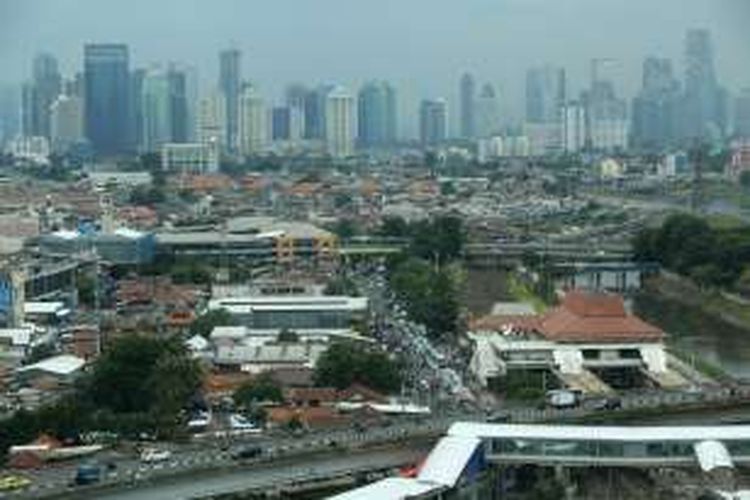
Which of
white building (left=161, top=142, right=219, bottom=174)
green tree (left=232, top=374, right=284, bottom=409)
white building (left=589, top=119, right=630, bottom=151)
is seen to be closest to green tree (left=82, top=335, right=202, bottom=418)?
green tree (left=232, top=374, right=284, bottom=409)

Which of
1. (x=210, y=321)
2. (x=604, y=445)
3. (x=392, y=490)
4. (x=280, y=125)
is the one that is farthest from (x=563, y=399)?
(x=280, y=125)

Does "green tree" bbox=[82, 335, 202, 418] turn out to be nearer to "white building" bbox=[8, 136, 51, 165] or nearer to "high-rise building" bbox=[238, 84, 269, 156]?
"white building" bbox=[8, 136, 51, 165]

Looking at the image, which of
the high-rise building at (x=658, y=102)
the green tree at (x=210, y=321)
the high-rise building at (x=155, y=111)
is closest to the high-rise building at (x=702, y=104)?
the high-rise building at (x=658, y=102)

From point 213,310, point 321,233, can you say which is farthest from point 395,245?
point 213,310

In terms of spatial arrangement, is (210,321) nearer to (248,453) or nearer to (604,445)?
(248,453)

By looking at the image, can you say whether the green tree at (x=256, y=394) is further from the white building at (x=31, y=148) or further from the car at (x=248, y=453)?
the white building at (x=31, y=148)

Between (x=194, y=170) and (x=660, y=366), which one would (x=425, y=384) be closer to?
(x=660, y=366)
